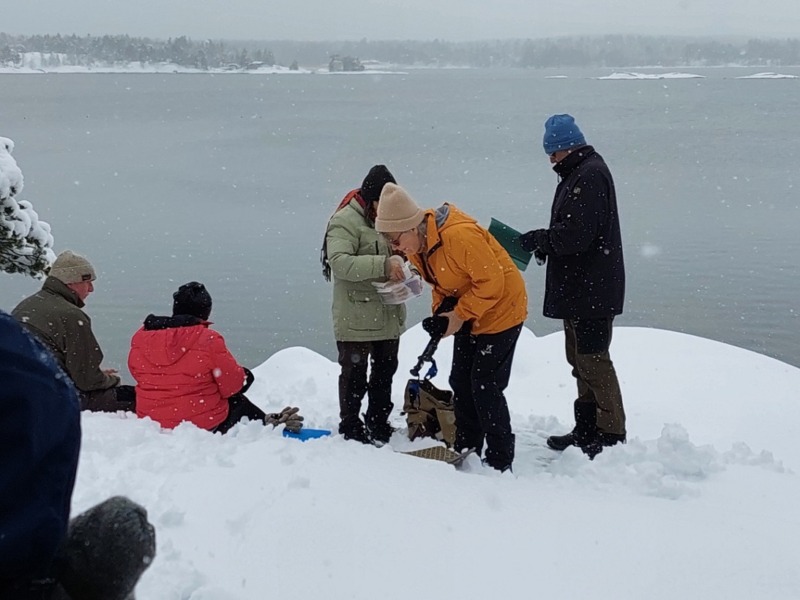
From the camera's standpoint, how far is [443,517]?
3.25 metres

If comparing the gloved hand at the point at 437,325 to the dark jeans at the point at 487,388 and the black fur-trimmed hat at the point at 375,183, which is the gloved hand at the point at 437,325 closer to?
the dark jeans at the point at 487,388

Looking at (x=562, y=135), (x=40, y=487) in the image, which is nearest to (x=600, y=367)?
(x=562, y=135)

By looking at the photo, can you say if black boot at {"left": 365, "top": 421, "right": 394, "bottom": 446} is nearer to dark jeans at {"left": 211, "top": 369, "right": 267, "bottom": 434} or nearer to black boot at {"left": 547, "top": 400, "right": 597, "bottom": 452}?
dark jeans at {"left": 211, "top": 369, "right": 267, "bottom": 434}

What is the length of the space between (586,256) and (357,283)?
1.40 meters

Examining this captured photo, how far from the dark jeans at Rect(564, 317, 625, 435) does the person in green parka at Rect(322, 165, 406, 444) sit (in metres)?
1.13

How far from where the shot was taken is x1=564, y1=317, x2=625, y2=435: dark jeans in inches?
177

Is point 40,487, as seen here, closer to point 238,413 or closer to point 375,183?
point 375,183

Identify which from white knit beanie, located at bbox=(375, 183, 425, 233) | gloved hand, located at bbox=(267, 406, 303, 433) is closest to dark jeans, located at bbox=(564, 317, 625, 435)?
white knit beanie, located at bbox=(375, 183, 425, 233)

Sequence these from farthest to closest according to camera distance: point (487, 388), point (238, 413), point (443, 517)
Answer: point (238, 413)
point (487, 388)
point (443, 517)

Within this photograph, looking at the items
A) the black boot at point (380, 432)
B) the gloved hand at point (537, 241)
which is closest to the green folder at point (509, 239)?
the gloved hand at point (537, 241)

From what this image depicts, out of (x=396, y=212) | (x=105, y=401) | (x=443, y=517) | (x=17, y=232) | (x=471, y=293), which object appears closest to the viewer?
(x=443, y=517)

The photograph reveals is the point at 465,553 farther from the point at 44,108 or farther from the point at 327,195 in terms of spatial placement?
the point at 44,108

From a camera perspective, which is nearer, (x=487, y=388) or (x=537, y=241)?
(x=487, y=388)

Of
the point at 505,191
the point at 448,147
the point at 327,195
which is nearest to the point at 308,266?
the point at 327,195
